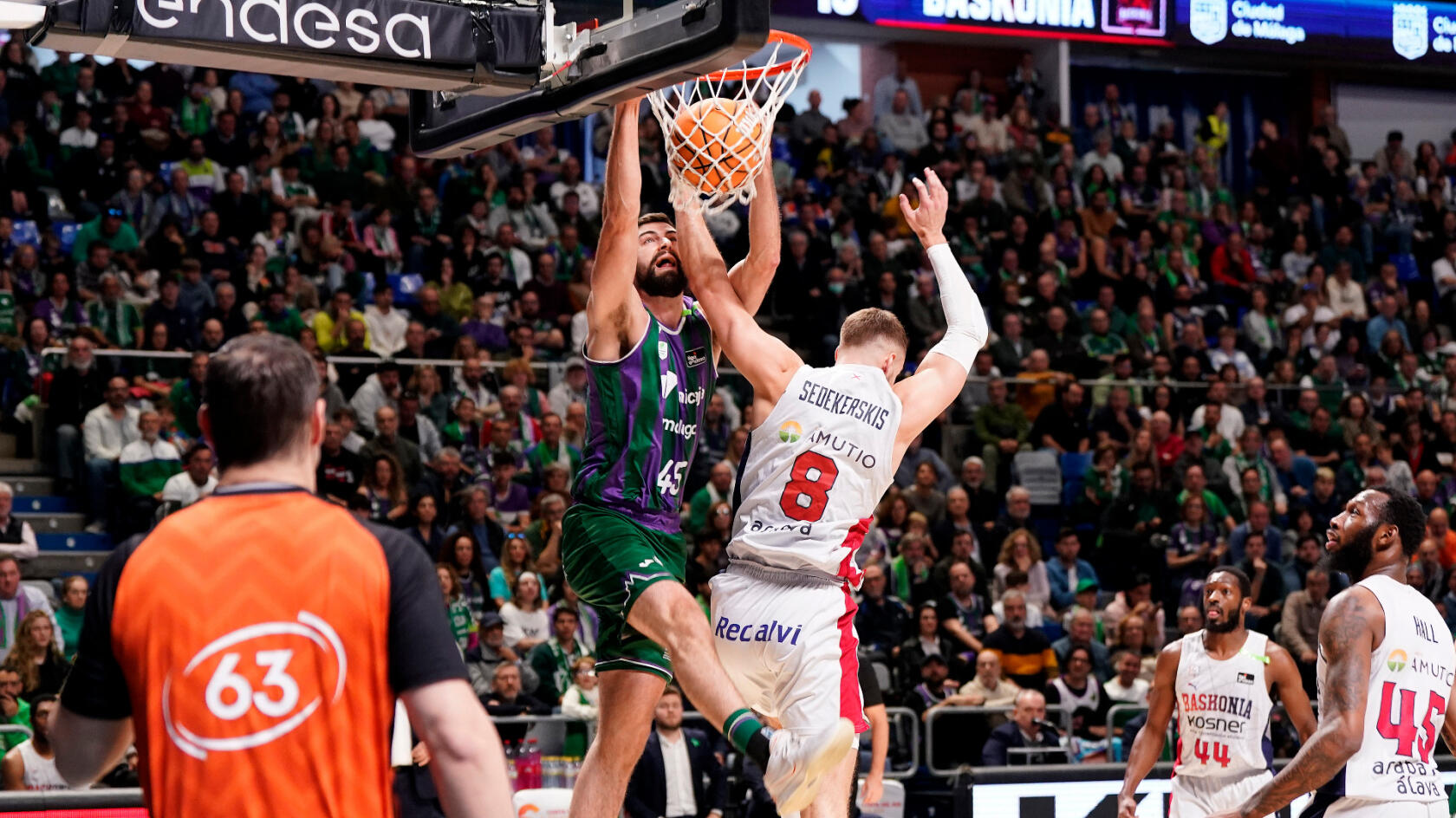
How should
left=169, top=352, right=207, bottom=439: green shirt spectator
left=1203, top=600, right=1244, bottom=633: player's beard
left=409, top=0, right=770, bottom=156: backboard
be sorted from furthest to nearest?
left=169, top=352, right=207, bottom=439: green shirt spectator → left=1203, top=600, right=1244, bottom=633: player's beard → left=409, top=0, right=770, bottom=156: backboard

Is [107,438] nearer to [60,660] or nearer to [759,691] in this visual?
[60,660]

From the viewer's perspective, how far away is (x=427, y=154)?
6.82 metres

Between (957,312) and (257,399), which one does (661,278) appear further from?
(257,399)

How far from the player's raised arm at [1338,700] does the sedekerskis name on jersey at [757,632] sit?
78.0 inches

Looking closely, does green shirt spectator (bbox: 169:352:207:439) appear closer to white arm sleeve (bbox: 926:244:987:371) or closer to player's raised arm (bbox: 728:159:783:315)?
player's raised arm (bbox: 728:159:783:315)

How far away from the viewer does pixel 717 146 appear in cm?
633

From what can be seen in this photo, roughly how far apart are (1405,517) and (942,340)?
2.01 metres

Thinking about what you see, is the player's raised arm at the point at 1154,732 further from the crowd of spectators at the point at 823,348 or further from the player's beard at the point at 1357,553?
the crowd of spectators at the point at 823,348

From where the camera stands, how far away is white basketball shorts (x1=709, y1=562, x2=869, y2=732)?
5.79 meters

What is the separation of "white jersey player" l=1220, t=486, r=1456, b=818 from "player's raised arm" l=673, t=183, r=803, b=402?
232 centimetres

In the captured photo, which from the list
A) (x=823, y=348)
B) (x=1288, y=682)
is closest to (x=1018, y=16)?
(x=823, y=348)

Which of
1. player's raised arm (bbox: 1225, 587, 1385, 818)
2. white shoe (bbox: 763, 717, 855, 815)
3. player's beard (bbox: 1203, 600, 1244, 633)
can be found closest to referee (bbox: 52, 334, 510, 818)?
white shoe (bbox: 763, 717, 855, 815)

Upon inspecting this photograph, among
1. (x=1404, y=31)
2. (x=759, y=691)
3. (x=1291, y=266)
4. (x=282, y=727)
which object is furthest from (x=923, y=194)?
(x=1404, y=31)

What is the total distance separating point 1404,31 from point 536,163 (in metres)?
13.2
